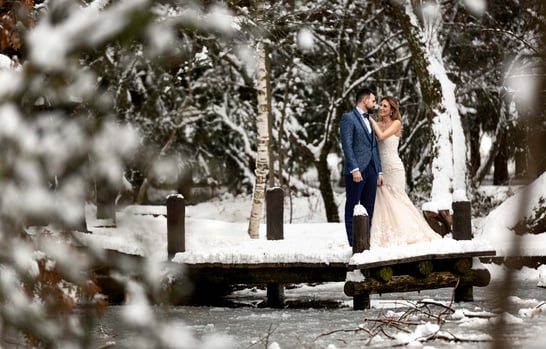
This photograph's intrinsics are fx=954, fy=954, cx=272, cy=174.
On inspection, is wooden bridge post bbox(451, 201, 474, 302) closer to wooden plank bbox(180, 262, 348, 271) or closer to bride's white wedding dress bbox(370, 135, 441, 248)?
bride's white wedding dress bbox(370, 135, 441, 248)

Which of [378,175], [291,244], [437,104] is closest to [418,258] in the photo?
[378,175]

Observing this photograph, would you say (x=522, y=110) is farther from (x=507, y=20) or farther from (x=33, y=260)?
(x=33, y=260)

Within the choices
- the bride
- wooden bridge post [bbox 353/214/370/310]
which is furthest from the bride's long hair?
wooden bridge post [bbox 353/214/370/310]

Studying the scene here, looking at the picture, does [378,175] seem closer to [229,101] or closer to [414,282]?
[414,282]

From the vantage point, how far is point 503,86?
63.7ft

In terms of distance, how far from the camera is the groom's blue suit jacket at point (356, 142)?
437 inches

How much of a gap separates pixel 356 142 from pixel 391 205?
3.03 feet

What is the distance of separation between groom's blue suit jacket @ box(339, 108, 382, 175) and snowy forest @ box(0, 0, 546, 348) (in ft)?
5.48

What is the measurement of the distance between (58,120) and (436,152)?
1337cm

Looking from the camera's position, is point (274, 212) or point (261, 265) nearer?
point (261, 265)

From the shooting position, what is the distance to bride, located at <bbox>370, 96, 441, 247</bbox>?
11.4 metres

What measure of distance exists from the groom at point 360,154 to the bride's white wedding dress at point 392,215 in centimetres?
20

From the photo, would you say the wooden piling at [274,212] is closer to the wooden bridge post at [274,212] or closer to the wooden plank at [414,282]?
the wooden bridge post at [274,212]

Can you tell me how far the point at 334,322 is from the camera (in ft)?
30.6
